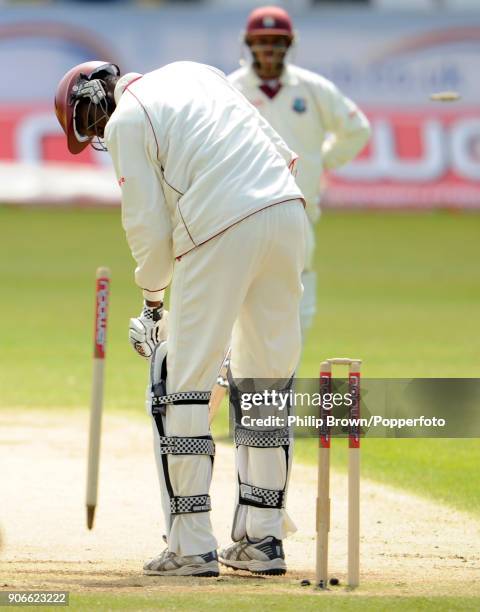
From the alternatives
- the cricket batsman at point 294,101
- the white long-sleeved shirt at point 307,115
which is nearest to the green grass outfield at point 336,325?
the cricket batsman at point 294,101

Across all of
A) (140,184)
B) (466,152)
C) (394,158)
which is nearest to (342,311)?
(140,184)

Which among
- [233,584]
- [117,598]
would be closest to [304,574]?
[233,584]

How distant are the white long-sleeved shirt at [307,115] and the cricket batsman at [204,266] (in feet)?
11.6

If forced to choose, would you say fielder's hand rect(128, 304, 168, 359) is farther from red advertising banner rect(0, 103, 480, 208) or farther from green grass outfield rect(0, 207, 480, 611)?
red advertising banner rect(0, 103, 480, 208)

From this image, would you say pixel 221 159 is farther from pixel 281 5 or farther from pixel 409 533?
pixel 281 5

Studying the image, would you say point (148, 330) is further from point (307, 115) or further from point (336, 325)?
point (336, 325)

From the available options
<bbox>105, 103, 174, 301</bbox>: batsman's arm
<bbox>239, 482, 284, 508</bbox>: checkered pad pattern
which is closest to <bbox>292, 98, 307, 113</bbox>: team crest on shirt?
<bbox>105, 103, 174, 301</bbox>: batsman's arm

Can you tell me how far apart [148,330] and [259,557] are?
1.00 metres

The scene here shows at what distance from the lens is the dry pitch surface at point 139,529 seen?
5.40m

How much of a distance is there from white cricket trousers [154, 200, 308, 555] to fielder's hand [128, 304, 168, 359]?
22cm

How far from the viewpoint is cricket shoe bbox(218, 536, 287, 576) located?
220 inches

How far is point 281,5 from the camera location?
30062mm

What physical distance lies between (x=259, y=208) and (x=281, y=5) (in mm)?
25328

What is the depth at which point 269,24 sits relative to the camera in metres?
9.23
